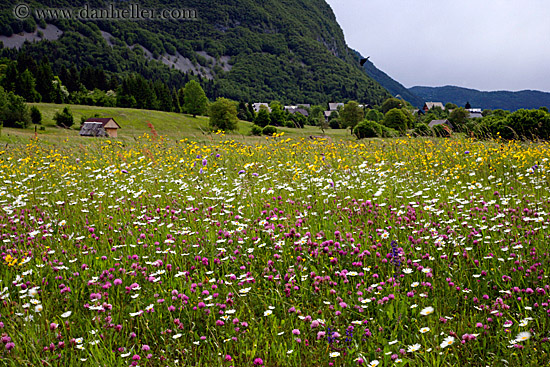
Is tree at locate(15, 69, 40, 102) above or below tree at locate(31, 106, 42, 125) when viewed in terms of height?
above

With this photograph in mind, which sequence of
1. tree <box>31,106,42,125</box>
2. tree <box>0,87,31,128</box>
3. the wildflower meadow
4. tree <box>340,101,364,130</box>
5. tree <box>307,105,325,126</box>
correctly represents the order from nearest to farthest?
the wildflower meadow
tree <box>0,87,31,128</box>
tree <box>31,106,42,125</box>
tree <box>340,101,364,130</box>
tree <box>307,105,325,126</box>

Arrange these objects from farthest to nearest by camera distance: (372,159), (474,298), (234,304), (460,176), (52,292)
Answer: (372,159) < (460,176) < (52,292) < (234,304) < (474,298)

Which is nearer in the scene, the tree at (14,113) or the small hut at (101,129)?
the small hut at (101,129)

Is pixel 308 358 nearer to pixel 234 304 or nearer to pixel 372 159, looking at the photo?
pixel 234 304

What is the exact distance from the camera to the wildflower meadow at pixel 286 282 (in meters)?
2.52

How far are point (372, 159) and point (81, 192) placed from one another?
6102 mm

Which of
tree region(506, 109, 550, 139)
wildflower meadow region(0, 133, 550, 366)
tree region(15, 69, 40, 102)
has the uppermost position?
tree region(15, 69, 40, 102)

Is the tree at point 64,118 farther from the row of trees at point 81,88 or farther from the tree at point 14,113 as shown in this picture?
the row of trees at point 81,88

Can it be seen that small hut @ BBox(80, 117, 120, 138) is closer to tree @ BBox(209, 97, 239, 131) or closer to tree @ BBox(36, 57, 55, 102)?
tree @ BBox(209, 97, 239, 131)

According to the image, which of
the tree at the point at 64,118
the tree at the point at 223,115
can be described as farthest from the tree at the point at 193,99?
the tree at the point at 64,118

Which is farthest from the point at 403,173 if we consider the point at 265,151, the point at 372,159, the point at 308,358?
the point at 308,358

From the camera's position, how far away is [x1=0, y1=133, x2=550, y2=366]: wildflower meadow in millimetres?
2516

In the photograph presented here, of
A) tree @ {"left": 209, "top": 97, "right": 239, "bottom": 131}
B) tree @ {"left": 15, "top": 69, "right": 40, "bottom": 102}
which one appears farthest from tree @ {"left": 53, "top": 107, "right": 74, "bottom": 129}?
tree @ {"left": 15, "top": 69, "right": 40, "bottom": 102}

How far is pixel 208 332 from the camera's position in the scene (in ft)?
9.33
